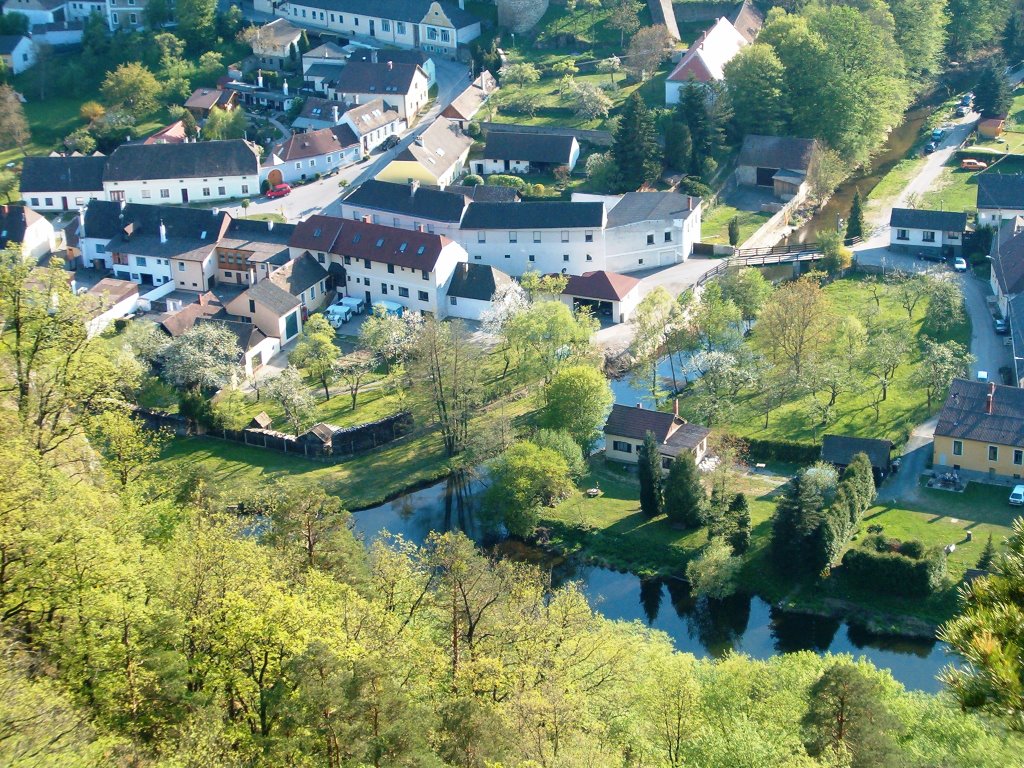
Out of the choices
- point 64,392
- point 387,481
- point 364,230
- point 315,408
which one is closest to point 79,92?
point 364,230

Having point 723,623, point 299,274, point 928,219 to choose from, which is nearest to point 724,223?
point 928,219

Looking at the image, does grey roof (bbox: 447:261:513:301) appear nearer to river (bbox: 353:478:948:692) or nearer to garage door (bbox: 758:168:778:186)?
river (bbox: 353:478:948:692)

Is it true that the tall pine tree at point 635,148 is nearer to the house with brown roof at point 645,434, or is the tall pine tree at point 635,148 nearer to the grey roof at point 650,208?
the grey roof at point 650,208

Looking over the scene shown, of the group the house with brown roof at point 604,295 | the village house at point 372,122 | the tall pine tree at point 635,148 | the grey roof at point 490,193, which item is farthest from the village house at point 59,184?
the tall pine tree at point 635,148

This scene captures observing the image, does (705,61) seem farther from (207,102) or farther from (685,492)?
(685,492)

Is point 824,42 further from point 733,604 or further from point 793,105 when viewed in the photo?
point 733,604
